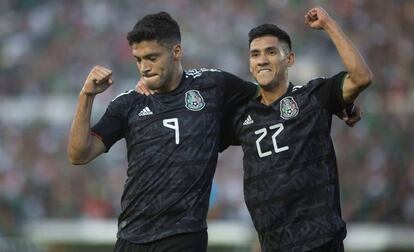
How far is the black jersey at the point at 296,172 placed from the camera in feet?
20.8

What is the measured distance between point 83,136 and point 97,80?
1.18 feet

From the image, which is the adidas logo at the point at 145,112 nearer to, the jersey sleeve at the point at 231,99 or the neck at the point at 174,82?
the neck at the point at 174,82

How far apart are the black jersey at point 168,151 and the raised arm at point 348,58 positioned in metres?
0.73

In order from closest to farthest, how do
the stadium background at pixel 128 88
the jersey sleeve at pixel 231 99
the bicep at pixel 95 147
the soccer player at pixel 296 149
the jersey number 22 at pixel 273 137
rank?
the soccer player at pixel 296 149 → the jersey number 22 at pixel 273 137 → the bicep at pixel 95 147 → the jersey sleeve at pixel 231 99 → the stadium background at pixel 128 88

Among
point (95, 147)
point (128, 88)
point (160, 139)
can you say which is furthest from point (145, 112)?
point (128, 88)

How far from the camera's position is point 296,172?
6379 mm

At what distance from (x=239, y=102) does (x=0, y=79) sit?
1298 centimetres

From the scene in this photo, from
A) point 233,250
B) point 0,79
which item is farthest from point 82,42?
point 233,250

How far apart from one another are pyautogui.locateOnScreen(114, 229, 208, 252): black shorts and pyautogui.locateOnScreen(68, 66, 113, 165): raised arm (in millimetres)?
610

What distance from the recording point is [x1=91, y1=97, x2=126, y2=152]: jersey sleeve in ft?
21.8

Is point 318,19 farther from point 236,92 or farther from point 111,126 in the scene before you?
point 111,126

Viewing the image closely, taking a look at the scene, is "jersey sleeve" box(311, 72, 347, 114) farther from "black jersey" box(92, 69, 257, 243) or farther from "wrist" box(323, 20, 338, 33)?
"black jersey" box(92, 69, 257, 243)

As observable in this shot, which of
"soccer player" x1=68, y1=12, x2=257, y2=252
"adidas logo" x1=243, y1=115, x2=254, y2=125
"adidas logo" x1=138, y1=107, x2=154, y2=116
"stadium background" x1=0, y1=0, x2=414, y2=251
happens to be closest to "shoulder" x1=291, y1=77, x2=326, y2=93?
"adidas logo" x1=243, y1=115, x2=254, y2=125

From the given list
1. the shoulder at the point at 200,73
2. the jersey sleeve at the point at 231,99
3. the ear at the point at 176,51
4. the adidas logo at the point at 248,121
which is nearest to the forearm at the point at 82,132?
the ear at the point at 176,51
